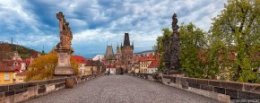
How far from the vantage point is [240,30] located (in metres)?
40.8

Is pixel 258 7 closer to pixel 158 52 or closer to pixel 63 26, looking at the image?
pixel 158 52

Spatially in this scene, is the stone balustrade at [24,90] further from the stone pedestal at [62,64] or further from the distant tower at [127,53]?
the distant tower at [127,53]

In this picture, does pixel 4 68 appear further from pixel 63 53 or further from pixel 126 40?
pixel 126 40

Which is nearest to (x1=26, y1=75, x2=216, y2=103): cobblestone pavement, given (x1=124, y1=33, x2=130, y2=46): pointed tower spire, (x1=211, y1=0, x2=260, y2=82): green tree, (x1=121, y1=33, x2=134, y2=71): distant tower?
(x1=211, y1=0, x2=260, y2=82): green tree

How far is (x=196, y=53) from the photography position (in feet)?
167

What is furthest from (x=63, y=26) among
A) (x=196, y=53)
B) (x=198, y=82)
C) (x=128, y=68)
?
(x=128, y=68)

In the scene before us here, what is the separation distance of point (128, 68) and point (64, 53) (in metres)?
141

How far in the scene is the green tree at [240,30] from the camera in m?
39.1

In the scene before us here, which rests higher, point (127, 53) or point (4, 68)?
point (127, 53)

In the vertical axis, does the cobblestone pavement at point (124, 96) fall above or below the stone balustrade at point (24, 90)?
below

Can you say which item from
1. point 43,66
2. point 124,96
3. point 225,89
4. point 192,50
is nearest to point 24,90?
point 124,96

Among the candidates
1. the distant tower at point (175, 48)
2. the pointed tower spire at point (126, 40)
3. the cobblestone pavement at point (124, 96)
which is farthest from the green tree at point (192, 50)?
the pointed tower spire at point (126, 40)

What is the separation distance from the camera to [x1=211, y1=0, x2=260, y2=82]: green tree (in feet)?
128

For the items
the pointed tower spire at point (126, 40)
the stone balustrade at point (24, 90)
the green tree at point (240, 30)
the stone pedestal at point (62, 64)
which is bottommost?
the stone balustrade at point (24, 90)
